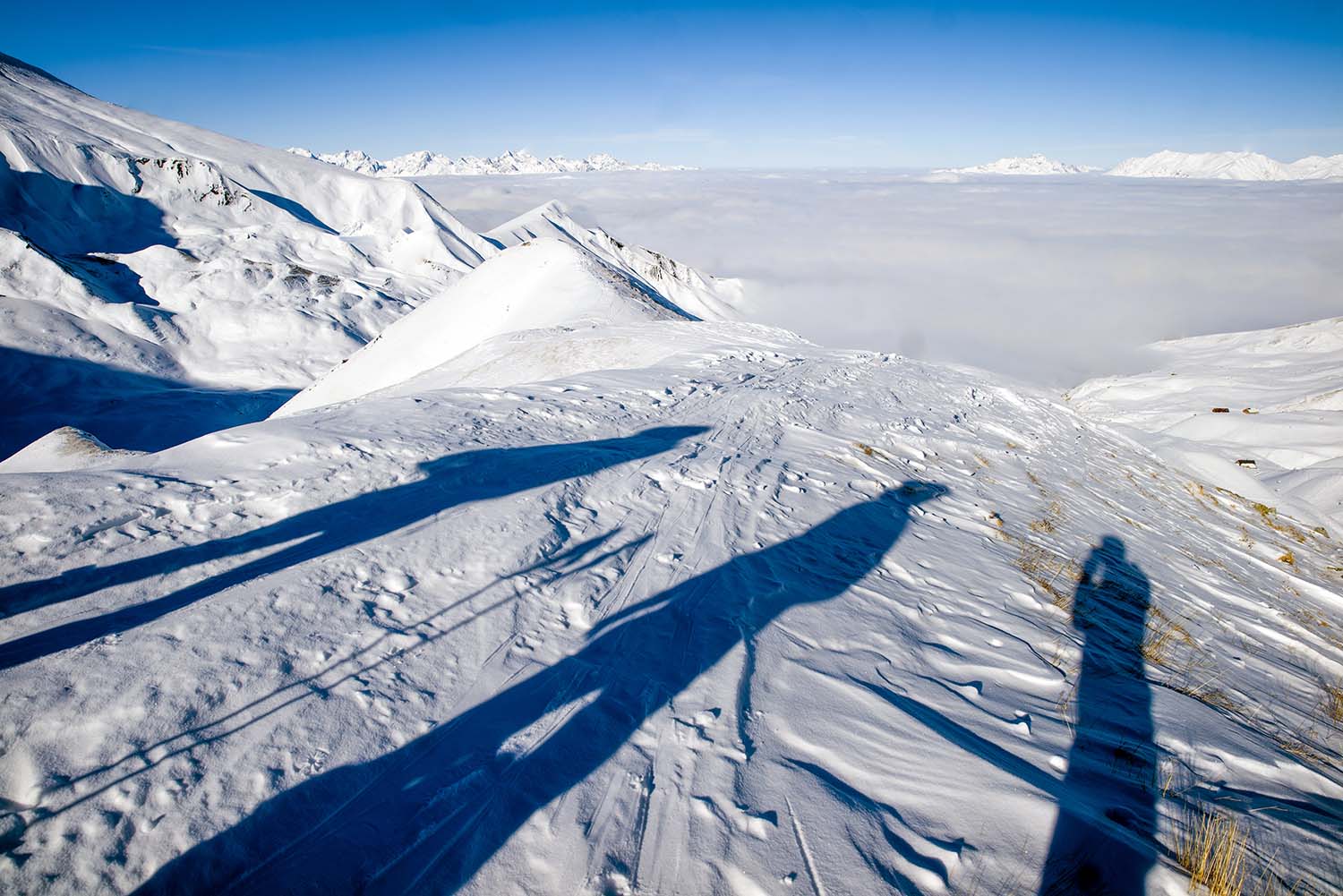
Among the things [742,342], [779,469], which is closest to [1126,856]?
[779,469]

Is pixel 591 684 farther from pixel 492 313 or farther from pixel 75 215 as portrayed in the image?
pixel 75 215

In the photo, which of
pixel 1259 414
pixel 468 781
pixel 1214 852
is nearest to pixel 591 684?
pixel 468 781

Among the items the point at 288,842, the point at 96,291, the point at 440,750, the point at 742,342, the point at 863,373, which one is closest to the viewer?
the point at 288,842

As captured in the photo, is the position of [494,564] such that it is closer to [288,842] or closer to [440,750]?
[440,750]

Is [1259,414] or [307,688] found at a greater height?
[307,688]

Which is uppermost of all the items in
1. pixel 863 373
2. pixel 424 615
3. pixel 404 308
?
pixel 424 615

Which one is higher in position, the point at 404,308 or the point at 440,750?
the point at 440,750

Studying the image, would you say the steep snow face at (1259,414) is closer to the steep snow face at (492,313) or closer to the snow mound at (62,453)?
the steep snow face at (492,313)

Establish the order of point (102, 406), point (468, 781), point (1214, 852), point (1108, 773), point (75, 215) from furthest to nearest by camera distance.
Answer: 1. point (75, 215)
2. point (102, 406)
3. point (1108, 773)
4. point (468, 781)
5. point (1214, 852)
